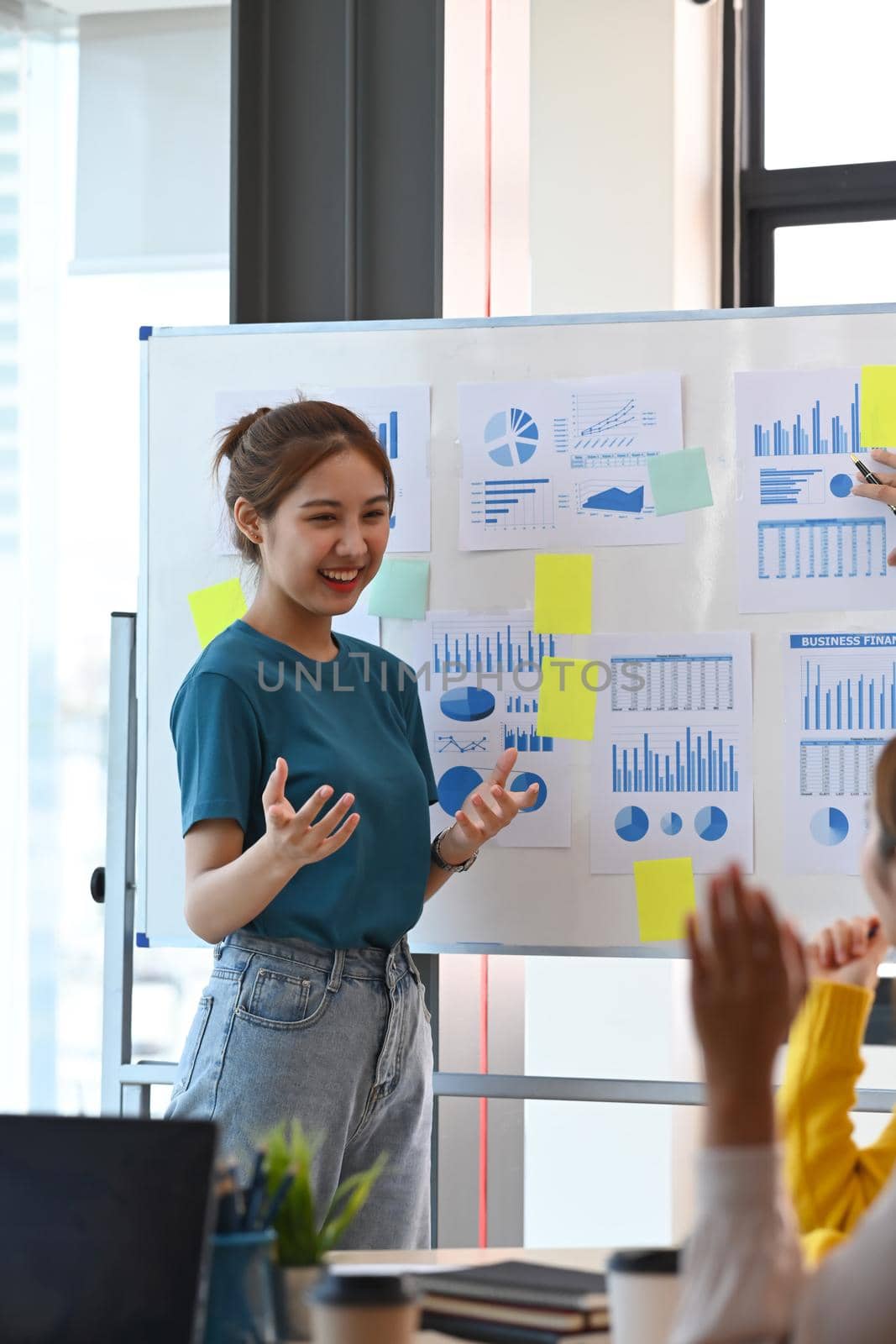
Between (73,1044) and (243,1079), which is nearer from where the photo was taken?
(243,1079)

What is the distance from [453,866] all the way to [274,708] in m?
0.36

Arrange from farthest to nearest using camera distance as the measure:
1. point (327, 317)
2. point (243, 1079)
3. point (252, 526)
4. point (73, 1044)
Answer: point (73, 1044)
point (327, 317)
point (252, 526)
point (243, 1079)

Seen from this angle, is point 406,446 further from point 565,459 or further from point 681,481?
point 681,481

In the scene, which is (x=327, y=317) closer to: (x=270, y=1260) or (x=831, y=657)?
(x=831, y=657)

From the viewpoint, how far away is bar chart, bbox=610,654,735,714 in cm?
223

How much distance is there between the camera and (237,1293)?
0.97m

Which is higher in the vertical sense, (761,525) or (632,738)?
(761,525)

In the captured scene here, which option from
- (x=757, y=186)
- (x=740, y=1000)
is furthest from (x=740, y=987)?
(x=757, y=186)

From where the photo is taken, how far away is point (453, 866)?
212 cm

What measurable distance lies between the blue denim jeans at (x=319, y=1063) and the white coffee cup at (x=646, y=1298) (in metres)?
0.93

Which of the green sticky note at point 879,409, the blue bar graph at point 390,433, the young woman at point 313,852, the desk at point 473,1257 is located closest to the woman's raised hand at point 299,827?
the young woman at point 313,852

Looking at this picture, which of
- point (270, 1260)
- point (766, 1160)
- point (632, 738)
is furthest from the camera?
point (632, 738)

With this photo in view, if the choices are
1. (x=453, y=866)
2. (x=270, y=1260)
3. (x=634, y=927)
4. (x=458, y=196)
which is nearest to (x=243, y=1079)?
(x=453, y=866)

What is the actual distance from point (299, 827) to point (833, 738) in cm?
88
